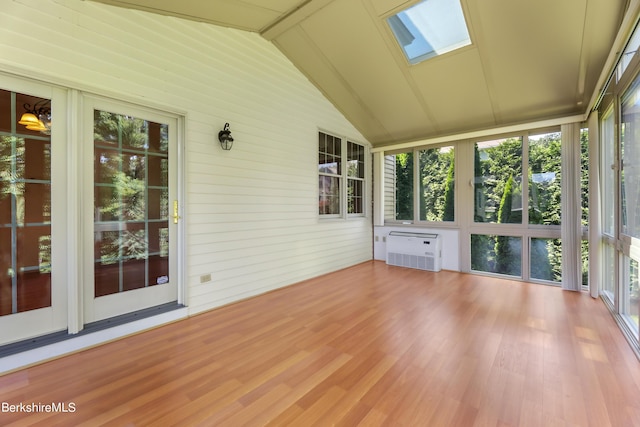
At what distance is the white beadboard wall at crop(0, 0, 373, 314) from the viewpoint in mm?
2219

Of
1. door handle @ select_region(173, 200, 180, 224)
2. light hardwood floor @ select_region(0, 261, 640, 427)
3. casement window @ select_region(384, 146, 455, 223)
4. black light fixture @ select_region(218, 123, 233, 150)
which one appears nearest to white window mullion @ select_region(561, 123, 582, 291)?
light hardwood floor @ select_region(0, 261, 640, 427)

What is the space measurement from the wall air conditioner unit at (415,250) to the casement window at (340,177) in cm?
96

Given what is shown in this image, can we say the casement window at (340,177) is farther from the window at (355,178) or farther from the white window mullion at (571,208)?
the white window mullion at (571,208)

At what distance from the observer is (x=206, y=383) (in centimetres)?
188

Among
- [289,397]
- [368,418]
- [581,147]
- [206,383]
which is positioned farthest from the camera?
[581,147]

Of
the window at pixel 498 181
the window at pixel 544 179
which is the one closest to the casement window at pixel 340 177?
the window at pixel 498 181

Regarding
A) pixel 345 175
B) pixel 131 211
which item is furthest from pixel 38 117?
pixel 345 175

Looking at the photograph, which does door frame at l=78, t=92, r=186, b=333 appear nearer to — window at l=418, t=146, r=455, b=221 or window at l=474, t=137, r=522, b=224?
window at l=418, t=146, r=455, b=221

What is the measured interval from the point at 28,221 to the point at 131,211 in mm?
700

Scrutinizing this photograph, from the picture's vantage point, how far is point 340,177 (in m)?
5.32

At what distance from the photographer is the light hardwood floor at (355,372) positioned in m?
1.60

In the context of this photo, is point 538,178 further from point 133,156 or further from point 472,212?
point 133,156

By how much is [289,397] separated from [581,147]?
4.88m

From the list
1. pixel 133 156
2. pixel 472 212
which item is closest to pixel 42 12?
pixel 133 156
